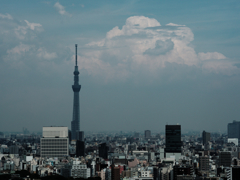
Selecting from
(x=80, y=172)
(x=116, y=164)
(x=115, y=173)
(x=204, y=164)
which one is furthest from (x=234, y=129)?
(x=80, y=172)

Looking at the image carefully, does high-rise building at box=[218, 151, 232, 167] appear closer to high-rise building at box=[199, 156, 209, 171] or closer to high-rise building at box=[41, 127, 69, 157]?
high-rise building at box=[199, 156, 209, 171]

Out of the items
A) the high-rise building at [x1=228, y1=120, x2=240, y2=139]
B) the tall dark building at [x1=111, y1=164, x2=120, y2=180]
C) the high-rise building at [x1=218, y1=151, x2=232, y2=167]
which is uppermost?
the high-rise building at [x1=228, y1=120, x2=240, y2=139]

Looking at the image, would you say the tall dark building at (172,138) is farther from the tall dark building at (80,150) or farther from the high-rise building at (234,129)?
the high-rise building at (234,129)

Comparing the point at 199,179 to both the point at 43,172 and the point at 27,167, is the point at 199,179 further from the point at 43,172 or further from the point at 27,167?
the point at 27,167

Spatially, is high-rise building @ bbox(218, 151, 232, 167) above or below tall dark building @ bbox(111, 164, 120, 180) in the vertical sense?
above

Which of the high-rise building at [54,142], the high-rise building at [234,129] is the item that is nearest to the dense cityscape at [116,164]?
the high-rise building at [54,142]

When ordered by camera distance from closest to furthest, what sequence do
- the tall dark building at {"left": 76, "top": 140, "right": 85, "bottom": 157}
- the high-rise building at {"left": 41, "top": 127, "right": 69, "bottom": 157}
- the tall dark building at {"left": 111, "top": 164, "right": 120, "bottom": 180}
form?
1. the tall dark building at {"left": 111, "top": 164, "right": 120, "bottom": 180}
2. the high-rise building at {"left": 41, "top": 127, "right": 69, "bottom": 157}
3. the tall dark building at {"left": 76, "top": 140, "right": 85, "bottom": 157}

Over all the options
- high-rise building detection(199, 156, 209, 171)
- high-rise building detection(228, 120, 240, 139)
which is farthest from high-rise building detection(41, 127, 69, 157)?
high-rise building detection(228, 120, 240, 139)
